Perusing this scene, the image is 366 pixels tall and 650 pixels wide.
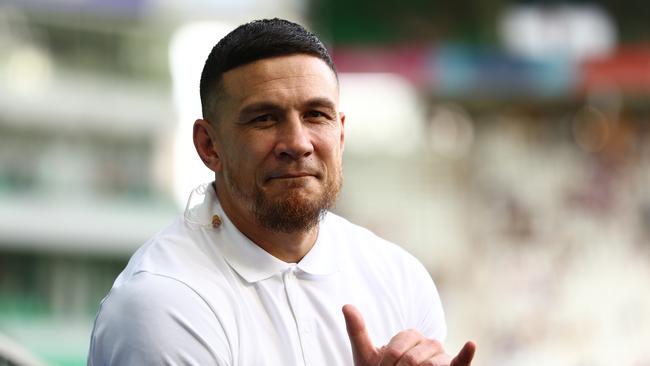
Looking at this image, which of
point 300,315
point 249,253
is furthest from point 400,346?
point 249,253

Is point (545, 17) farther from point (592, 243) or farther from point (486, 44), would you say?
point (592, 243)

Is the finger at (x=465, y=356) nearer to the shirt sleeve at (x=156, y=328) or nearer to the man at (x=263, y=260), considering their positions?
the man at (x=263, y=260)

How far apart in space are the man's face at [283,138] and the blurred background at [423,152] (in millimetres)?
12999

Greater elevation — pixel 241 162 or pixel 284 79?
pixel 284 79

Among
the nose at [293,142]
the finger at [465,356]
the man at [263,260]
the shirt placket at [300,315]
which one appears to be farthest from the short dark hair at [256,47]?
the finger at [465,356]

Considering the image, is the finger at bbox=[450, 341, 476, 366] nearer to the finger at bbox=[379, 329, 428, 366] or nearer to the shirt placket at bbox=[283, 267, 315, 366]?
the finger at bbox=[379, 329, 428, 366]

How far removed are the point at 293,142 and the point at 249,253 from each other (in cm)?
22

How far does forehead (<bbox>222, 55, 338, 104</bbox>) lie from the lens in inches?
74.5

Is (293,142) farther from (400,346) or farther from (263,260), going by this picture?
(400,346)

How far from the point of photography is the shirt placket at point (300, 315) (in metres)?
1.89

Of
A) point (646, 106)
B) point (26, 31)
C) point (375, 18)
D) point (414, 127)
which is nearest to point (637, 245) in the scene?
point (646, 106)

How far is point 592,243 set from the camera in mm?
16625

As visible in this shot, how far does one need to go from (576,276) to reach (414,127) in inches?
144

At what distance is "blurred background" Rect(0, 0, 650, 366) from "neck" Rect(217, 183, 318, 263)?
1294 cm
